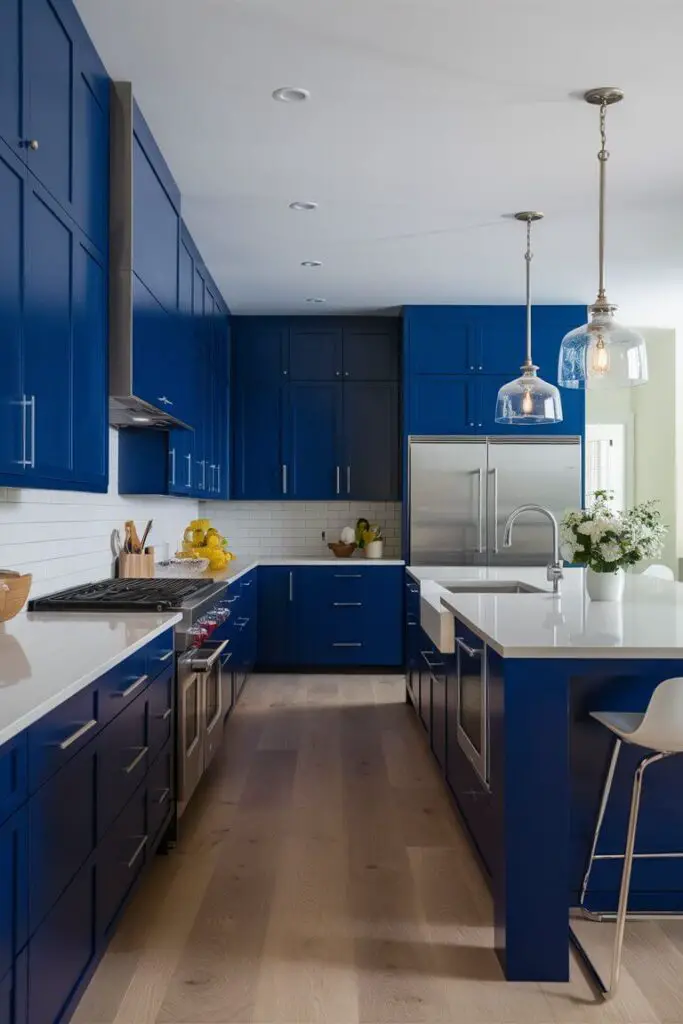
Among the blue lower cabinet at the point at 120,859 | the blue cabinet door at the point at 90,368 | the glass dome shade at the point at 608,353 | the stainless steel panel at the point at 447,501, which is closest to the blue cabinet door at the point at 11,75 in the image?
the blue cabinet door at the point at 90,368

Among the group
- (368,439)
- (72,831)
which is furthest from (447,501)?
(72,831)

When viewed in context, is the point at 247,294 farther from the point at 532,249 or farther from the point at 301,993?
the point at 301,993

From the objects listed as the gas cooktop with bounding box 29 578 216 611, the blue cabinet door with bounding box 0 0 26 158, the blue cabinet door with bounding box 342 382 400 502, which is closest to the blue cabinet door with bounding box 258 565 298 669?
the blue cabinet door with bounding box 342 382 400 502

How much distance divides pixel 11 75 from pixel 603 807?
2.53 m

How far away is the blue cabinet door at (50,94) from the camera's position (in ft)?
→ 8.00

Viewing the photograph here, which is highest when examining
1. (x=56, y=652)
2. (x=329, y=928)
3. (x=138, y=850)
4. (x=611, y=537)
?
(x=611, y=537)

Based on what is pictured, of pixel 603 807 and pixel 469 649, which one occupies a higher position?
pixel 469 649

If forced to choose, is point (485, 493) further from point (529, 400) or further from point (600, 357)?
point (600, 357)

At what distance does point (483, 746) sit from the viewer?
2824mm

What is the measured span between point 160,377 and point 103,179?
95 cm

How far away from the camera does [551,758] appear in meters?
2.45

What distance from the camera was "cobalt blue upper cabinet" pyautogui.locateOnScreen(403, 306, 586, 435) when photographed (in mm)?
6805

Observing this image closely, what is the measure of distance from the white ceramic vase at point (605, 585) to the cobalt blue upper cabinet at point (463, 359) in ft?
10.9

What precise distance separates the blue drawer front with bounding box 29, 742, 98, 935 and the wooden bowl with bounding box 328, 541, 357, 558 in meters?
4.87
